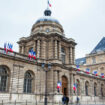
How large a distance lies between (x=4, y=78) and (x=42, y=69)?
328 inches

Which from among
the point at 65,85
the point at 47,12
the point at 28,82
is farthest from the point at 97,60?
the point at 28,82

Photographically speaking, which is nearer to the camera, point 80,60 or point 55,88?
point 55,88

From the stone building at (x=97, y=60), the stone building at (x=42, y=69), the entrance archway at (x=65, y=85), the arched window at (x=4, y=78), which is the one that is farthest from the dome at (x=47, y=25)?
the stone building at (x=97, y=60)

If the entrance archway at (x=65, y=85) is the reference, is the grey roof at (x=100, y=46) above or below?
above

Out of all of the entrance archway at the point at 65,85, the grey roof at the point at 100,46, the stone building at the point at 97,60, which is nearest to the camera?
the entrance archway at the point at 65,85

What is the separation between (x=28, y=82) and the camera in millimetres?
28891

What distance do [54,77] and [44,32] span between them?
9925 millimetres

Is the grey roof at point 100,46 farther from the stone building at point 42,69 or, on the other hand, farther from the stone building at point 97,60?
the stone building at point 42,69

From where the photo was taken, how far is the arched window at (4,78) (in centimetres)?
2479

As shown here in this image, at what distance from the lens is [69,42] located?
3728 centimetres

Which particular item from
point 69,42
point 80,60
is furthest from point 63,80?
point 80,60

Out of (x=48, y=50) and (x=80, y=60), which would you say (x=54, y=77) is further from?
(x=80, y=60)

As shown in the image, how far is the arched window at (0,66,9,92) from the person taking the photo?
24.8 metres

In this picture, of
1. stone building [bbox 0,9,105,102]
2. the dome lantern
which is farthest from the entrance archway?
the dome lantern
